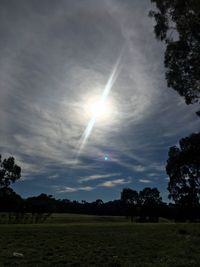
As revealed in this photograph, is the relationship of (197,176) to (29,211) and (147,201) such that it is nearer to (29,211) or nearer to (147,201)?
(29,211)

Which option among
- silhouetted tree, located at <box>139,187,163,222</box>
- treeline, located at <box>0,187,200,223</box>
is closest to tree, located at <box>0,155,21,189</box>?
treeline, located at <box>0,187,200,223</box>

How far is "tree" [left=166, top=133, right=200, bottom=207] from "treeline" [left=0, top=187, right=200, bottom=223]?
6837 mm

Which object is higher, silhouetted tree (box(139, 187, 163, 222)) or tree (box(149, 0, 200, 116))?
silhouetted tree (box(139, 187, 163, 222))

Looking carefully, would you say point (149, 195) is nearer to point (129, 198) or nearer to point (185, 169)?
point (129, 198)

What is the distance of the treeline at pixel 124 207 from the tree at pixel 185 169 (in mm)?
6837

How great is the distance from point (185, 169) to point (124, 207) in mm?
84599

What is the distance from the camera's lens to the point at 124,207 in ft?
574

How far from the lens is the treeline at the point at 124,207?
4488 inches

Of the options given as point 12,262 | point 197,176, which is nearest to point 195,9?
point 12,262

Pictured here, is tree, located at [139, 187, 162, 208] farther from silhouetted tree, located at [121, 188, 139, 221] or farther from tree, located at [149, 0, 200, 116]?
tree, located at [149, 0, 200, 116]

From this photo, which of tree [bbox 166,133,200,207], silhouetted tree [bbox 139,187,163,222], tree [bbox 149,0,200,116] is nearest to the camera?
tree [bbox 149,0,200,116]

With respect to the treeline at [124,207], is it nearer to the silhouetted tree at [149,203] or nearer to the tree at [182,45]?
the silhouetted tree at [149,203]

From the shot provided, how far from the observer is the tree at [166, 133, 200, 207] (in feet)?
Result: 288

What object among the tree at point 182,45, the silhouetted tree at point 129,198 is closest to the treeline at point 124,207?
the silhouetted tree at point 129,198
